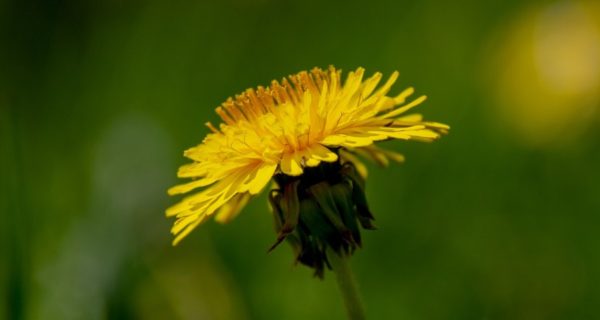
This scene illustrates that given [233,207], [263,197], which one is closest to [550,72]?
[263,197]

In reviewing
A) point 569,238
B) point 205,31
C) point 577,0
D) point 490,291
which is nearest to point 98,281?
point 490,291

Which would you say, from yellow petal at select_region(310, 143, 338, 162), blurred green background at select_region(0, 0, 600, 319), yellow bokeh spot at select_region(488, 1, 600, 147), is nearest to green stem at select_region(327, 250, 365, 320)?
yellow petal at select_region(310, 143, 338, 162)

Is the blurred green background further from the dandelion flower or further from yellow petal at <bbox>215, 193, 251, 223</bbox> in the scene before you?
the dandelion flower

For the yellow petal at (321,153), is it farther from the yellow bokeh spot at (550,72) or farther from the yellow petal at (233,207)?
the yellow bokeh spot at (550,72)

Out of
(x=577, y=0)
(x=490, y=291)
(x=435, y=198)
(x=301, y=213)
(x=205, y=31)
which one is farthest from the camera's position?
(x=205, y=31)

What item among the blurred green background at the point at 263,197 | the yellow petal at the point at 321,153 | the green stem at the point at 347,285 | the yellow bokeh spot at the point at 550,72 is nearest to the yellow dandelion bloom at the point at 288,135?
the yellow petal at the point at 321,153

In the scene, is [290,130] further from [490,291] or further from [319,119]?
[490,291]

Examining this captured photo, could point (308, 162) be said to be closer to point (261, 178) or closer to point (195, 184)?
point (261, 178)
